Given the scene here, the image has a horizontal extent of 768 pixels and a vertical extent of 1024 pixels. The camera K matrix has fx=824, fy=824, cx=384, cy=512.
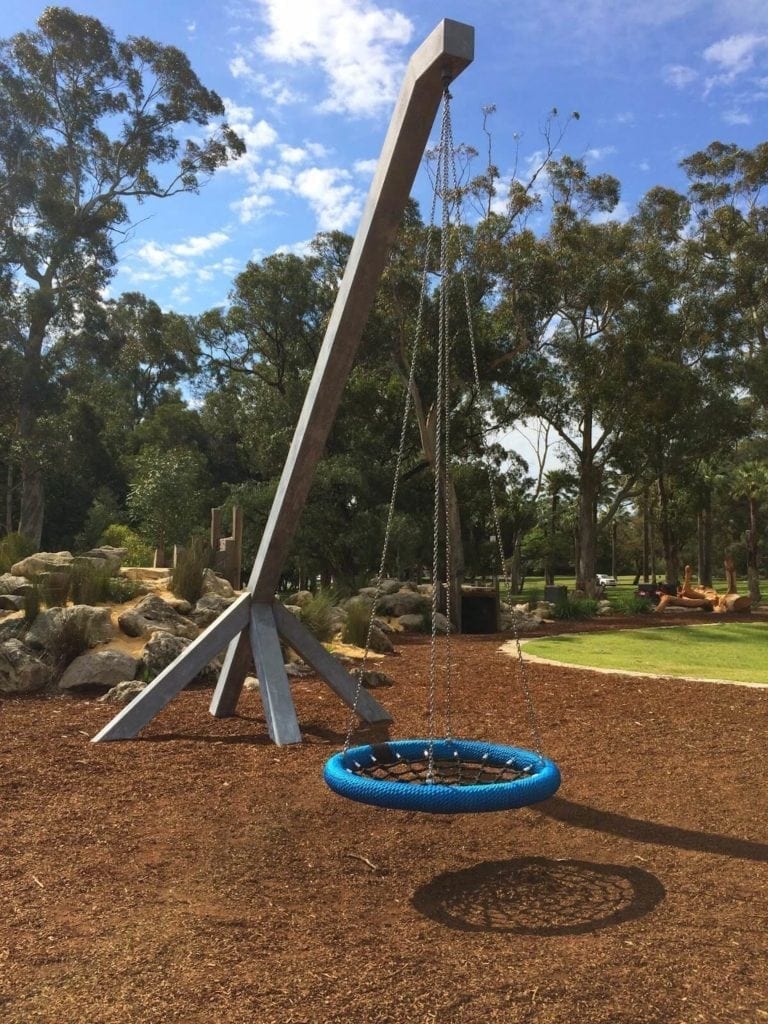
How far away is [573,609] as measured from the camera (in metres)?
20.3

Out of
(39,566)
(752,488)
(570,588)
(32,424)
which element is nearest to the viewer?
(39,566)

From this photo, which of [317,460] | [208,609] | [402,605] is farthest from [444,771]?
[402,605]

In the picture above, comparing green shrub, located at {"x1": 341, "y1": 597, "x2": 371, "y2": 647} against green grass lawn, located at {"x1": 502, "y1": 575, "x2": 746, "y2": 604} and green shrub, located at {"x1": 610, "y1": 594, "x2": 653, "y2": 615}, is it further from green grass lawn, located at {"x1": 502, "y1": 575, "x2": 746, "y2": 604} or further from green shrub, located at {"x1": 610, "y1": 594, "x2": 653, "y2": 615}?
→ green shrub, located at {"x1": 610, "y1": 594, "x2": 653, "y2": 615}

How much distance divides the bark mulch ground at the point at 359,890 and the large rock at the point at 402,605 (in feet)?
35.5

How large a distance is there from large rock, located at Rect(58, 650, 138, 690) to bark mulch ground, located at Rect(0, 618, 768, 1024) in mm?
1644

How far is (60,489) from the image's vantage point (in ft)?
105

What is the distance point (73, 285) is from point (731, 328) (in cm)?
2161

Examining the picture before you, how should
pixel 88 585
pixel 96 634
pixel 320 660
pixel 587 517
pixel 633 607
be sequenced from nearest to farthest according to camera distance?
1. pixel 320 660
2. pixel 96 634
3. pixel 88 585
4. pixel 633 607
5. pixel 587 517

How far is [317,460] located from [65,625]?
400 centimetres

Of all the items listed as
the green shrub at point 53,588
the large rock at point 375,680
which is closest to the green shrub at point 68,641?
the green shrub at point 53,588

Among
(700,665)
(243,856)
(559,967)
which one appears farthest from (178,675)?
(700,665)

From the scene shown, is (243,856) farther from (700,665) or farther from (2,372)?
(2,372)

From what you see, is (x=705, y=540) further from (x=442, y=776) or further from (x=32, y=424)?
(x=442, y=776)

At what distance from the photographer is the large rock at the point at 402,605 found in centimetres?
1675
